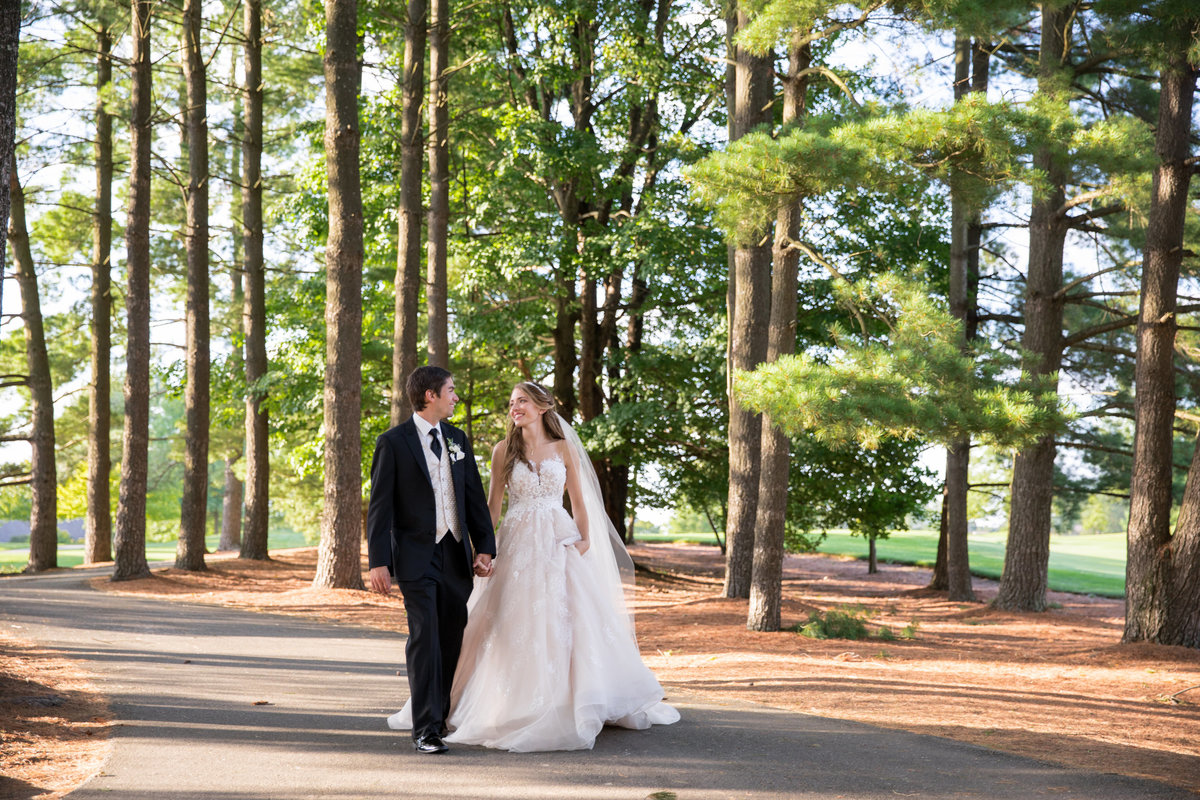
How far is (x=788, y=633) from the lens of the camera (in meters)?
11.5

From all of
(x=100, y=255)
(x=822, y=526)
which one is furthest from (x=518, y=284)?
(x=100, y=255)

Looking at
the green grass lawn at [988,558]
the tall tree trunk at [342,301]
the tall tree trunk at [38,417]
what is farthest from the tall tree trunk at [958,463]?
the tall tree trunk at [38,417]

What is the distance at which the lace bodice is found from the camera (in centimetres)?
624

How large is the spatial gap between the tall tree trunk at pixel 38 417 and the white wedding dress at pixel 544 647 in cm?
1785

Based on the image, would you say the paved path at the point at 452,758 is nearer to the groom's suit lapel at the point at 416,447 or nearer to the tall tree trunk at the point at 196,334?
the groom's suit lapel at the point at 416,447

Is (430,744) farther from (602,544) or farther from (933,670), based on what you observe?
(933,670)

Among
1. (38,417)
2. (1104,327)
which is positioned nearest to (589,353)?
(1104,327)

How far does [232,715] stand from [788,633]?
703 centimetres

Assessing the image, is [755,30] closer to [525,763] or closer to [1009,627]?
[525,763]

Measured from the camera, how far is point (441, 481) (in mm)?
5758

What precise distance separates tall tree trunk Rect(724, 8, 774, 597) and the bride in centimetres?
717

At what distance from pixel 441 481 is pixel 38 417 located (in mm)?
18282

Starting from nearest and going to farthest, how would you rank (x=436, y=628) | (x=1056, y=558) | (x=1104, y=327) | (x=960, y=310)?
(x=436, y=628), (x=1104, y=327), (x=960, y=310), (x=1056, y=558)

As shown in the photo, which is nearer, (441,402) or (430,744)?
(430,744)
